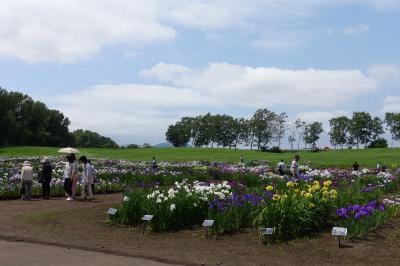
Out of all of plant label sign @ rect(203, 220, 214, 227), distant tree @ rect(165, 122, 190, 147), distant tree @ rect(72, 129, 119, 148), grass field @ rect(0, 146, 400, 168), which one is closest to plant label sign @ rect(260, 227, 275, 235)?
plant label sign @ rect(203, 220, 214, 227)

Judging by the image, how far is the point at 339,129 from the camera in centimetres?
11944

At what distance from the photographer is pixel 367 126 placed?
114 meters

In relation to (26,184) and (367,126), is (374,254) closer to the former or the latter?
(26,184)

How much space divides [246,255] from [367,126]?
11103 centimetres

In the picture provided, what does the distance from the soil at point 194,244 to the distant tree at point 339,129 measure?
11036 centimetres

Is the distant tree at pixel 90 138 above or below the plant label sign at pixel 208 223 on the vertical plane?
above

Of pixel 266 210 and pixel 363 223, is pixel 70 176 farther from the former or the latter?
pixel 363 223

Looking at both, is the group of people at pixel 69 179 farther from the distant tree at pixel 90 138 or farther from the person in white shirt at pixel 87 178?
the distant tree at pixel 90 138

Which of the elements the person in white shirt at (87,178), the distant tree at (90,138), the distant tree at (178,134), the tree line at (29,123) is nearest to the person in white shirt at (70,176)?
the person in white shirt at (87,178)

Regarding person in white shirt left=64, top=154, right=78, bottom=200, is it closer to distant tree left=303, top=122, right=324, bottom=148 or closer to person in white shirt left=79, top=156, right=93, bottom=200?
person in white shirt left=79, top=156, right=93, bottom=200

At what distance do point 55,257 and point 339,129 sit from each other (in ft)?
379

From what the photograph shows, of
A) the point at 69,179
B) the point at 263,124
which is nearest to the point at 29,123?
the point at 263,124

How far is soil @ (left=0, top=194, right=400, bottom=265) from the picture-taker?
895cm

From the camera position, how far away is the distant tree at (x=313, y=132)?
121m
